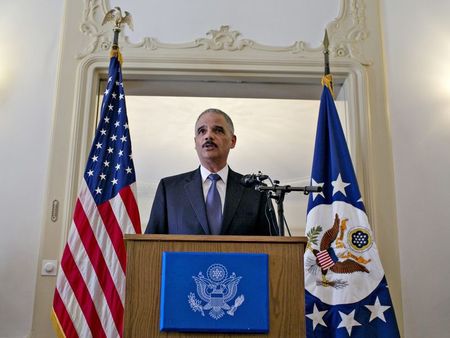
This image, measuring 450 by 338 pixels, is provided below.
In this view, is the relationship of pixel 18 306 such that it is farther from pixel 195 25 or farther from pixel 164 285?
pixel 195 25

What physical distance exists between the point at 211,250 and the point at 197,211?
951 millimetres

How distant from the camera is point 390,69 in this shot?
4117 mm

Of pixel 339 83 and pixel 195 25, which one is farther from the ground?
pixel 195 25

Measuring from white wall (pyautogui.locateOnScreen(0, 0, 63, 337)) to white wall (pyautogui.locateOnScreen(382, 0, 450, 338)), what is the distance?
229 cm

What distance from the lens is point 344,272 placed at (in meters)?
3.40

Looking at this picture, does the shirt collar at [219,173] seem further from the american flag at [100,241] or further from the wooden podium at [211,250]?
the wooden podium at [211,250]

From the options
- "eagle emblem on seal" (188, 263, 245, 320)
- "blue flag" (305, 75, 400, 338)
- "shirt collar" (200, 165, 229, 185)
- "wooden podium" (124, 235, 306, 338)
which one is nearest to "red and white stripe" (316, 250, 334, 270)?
"blue flag" (305, 75, 400, 338)

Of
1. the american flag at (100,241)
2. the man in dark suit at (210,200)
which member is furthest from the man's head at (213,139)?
the american flag at (100,241)

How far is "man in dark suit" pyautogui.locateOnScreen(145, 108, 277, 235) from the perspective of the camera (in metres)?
3.08

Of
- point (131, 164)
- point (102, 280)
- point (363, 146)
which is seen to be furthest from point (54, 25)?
point (363, 146)

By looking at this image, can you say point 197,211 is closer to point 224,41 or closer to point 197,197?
point 197,197

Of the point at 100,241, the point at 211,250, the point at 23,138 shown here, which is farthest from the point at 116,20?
the point at 211,250

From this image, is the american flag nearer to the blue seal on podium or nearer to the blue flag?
the blue flag

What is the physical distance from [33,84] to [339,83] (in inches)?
82.2
